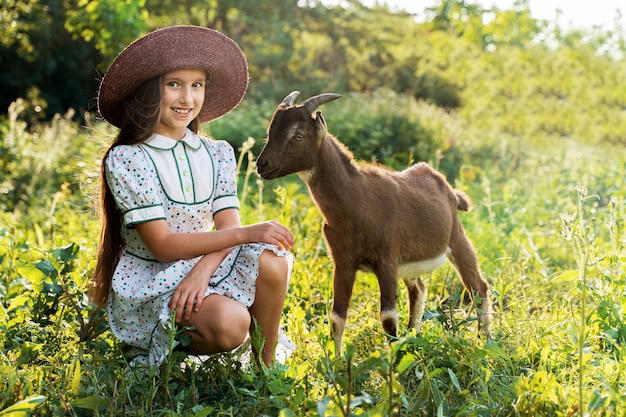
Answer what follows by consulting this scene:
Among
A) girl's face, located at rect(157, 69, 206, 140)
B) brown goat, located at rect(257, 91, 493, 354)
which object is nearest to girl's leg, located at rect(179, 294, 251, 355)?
brown goat, located at rect(257, 91, 493, 354)

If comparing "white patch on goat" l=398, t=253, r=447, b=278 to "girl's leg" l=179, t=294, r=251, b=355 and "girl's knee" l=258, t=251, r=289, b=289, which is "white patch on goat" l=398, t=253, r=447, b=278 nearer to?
"girl's knee" l=258, t=251, r=289, b=289

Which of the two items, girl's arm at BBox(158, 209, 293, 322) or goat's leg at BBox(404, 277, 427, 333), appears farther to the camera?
goat's leg at BBox(404, 277, 427, 333)

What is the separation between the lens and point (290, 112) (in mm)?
3242

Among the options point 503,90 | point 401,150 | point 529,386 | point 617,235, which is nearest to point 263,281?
point 529,386

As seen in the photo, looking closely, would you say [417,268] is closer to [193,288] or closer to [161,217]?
[193,288]

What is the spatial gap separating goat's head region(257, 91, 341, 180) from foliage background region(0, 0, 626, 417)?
2.52 feet

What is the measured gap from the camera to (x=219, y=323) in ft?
9.64

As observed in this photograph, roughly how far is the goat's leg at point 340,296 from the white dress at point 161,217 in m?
0.25

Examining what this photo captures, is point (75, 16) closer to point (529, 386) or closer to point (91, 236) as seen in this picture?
point (91, 236)

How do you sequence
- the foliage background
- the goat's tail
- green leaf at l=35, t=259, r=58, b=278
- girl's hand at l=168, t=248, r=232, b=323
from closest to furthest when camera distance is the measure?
the foliage background
girl's hand at l=168, t=248, r=232, b=323
green leaf at l=35, t=259, r=58, b=278
the goat's tail

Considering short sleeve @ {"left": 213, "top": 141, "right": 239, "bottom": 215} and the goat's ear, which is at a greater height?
the goat's ear

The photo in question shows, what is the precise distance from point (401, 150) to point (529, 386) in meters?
8.32

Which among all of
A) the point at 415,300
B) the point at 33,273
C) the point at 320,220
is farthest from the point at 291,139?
the point at 320,220

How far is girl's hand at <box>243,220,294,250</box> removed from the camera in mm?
3027
